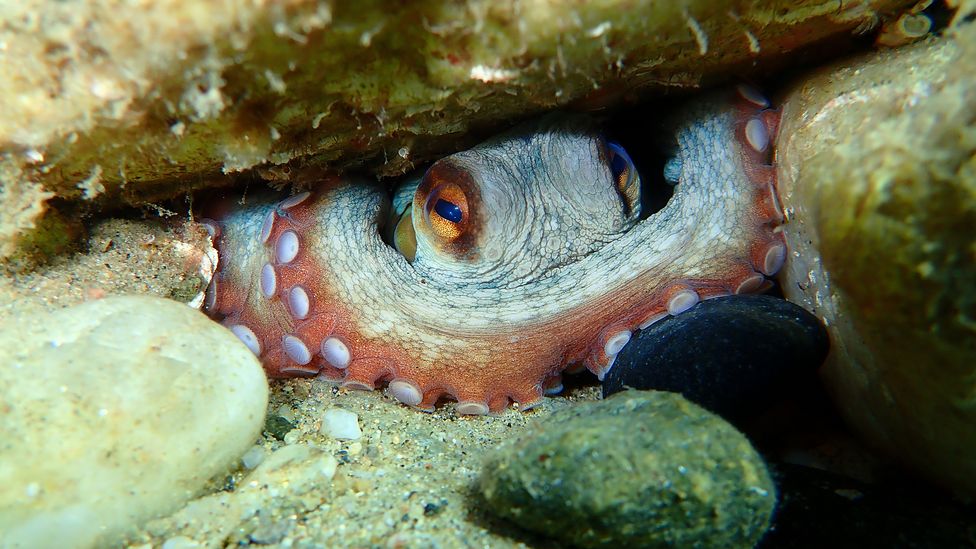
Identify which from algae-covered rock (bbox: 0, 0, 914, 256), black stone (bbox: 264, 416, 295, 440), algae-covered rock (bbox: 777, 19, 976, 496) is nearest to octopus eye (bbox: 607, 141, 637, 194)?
algae-covered rock (bbox: 0, 0, 914, 256)

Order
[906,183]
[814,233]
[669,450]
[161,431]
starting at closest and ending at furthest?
[906,183] < [669,450] < [161,431] < [814,233]

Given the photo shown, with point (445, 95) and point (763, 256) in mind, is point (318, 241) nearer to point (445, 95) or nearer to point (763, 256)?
point (445, 95)

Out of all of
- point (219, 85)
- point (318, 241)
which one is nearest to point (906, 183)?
point (219, 85)

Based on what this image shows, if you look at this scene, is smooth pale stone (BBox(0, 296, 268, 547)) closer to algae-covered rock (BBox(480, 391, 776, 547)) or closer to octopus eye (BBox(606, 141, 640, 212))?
algae-covered rock (BBox(480, 391, 776, 547))

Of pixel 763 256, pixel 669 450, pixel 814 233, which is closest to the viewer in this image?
pixel 669 450

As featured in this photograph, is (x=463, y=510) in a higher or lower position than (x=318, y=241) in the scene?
lower

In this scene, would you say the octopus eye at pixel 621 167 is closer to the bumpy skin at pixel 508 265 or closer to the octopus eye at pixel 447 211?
the bumpy skin at pixel 508 265

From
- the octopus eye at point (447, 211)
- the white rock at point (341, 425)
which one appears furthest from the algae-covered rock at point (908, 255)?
the white rock at point (341, 425)
